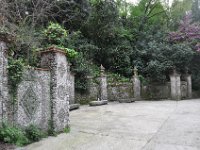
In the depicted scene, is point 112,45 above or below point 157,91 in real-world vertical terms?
above

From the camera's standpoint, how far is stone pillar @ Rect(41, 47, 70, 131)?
7.13m

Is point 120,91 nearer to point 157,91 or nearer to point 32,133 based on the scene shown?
point 157,91

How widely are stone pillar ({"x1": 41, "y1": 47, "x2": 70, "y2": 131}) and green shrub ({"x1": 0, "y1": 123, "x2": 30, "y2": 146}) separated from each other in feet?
4.25

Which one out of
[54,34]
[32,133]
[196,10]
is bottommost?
[32,133]

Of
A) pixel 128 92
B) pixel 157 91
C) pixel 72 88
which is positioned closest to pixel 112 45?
pixel 128 92

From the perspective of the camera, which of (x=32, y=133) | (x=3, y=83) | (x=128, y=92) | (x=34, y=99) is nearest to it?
(x=3, y=83)

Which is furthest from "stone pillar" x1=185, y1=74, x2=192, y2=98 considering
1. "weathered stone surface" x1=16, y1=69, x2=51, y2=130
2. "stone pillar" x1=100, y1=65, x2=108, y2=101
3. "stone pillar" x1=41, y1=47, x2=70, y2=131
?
"weathered stone surface" x1=16, y1=69, x2=51, y2=130

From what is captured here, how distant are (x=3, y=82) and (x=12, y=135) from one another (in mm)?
1216

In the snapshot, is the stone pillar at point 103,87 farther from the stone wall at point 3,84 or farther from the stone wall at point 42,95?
the stone wall at point 3,84

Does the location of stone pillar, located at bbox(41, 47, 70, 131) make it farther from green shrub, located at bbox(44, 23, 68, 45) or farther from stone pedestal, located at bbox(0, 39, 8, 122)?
stone pedestal, located at bbox(0, 39, 8, 122)

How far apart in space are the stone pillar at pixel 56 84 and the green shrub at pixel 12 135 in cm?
130

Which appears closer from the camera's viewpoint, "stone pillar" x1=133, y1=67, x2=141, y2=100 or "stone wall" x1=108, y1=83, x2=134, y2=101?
"stone wall" x1=108, y1=83, x2=134, y2=101

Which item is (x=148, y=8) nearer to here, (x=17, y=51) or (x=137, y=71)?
(x=137, y=71)

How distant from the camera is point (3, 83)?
5.61 metres
